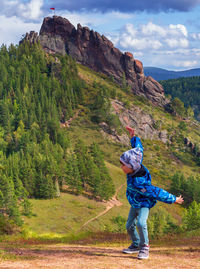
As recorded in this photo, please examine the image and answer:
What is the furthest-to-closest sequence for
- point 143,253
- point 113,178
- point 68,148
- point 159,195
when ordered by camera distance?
point 68,148
point 113,178
point 143,253
point 159,195

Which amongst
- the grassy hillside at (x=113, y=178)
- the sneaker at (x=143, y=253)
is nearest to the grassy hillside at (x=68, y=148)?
the grassy hillside at (x=113, y=178)

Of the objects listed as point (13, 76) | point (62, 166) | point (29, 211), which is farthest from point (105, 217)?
point (13, 76)

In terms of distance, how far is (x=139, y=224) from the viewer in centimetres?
842

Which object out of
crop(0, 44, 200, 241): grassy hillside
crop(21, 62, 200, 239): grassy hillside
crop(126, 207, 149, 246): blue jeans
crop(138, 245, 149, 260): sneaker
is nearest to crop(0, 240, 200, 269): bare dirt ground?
crop(138, 245, 149, 260): sneaker

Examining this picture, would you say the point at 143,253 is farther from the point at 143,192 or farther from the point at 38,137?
the point at 38,137

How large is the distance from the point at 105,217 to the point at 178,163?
80.5 metres

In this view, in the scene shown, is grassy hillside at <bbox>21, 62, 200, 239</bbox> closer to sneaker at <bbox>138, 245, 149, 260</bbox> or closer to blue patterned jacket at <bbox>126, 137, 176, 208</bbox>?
sneaker at <bbox>138, 245, 149, 260</bbox>

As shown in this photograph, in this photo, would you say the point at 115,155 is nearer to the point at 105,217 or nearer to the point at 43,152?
the point at 43,152

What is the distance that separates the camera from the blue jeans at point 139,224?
845 cm

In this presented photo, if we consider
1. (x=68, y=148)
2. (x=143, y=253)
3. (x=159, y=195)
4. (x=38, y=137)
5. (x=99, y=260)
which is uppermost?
(x=159, y=195)

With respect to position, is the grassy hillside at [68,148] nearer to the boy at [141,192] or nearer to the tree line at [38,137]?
the tree line at [38,137]

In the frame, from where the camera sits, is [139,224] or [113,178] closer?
[139,224]

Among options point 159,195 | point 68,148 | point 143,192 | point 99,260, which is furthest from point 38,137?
point 159,195

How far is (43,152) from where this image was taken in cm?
9138
